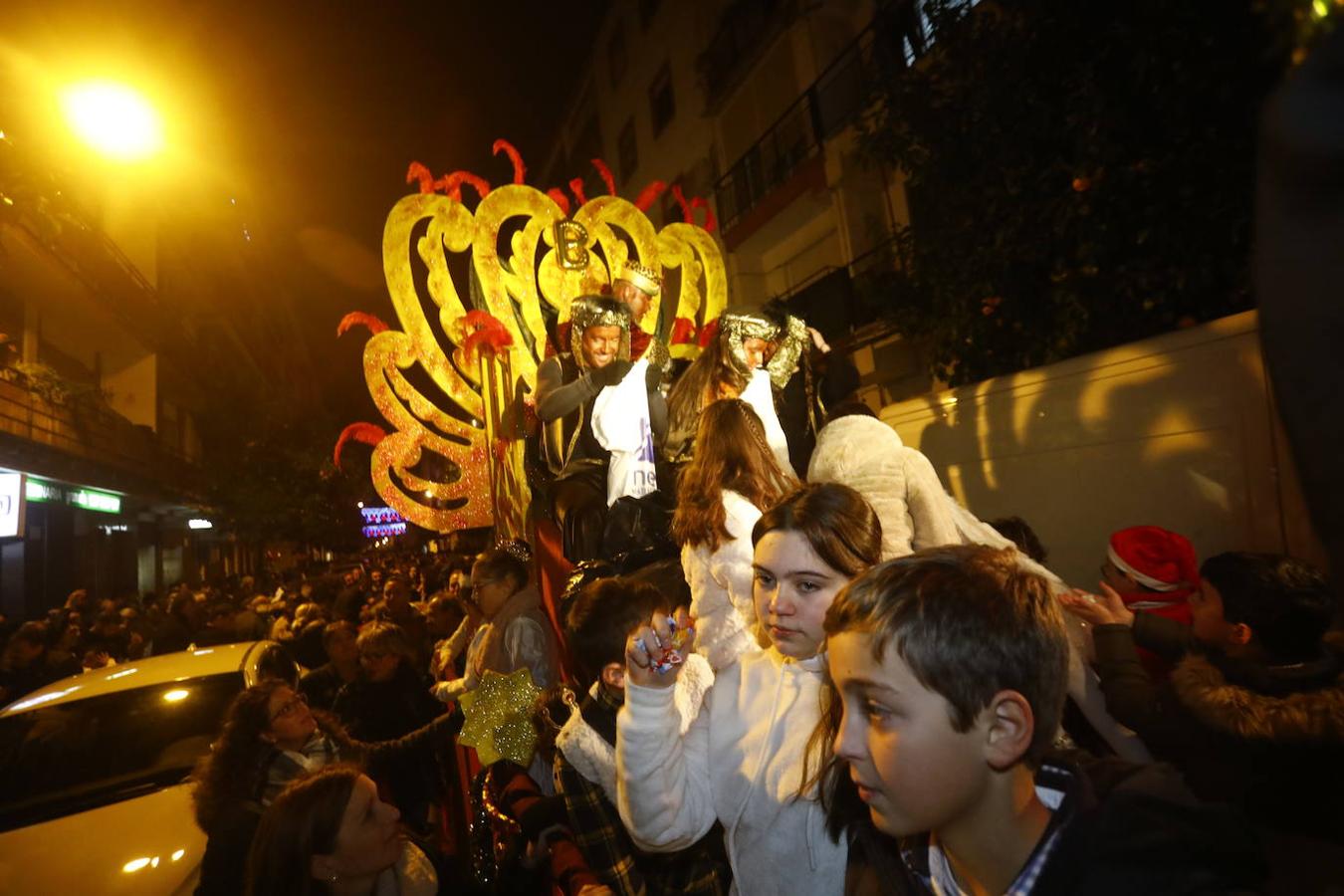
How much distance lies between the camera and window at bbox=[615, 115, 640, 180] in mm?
21219

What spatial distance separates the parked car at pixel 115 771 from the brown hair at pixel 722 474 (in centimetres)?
294

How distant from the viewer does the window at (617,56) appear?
21.4 meters

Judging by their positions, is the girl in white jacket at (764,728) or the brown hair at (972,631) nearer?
the brown hair at (972,631)

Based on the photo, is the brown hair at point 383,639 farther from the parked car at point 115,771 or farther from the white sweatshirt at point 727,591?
the white sweatshirt at point 727,591

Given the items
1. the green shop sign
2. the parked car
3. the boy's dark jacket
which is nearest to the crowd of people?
the boy's dark jacket

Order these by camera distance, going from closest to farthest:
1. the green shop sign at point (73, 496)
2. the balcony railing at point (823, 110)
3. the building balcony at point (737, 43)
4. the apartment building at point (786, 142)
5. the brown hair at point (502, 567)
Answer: the brown hair at point (502, 567) < the balcony railing at point (823, 110) < the apartment building at point (786, 142) < the building balcony at point (737, 43) < the green shop sign at point (73, 496)

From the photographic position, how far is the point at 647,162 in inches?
790

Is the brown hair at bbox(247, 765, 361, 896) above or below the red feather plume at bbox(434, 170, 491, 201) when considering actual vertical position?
below

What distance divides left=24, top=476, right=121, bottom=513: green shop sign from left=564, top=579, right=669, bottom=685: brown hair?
16624 millimetres

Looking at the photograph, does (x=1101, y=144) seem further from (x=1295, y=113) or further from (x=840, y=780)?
(x=1295, y=113)

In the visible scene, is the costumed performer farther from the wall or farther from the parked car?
the wall

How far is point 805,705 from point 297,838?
1842 millimetres

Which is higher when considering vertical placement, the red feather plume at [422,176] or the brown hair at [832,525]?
the red feather plume at [422,176]

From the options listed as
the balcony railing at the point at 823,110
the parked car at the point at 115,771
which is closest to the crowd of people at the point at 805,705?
the parked car at the point at 115,771
